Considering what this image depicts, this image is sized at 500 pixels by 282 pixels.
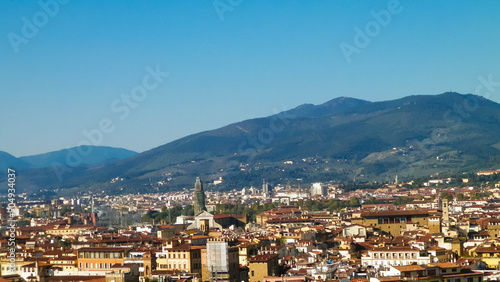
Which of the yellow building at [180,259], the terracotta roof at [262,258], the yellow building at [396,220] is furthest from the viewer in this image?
the yellow building at [396,220]

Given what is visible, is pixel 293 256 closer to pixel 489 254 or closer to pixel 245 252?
pixel 245 252

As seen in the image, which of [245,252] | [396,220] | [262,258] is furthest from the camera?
[396,220]

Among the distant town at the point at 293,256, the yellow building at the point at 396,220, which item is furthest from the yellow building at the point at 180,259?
the yellow building at the point at 396,220

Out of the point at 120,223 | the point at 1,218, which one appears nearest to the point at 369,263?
the point at 1,218

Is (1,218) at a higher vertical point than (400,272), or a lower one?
higher

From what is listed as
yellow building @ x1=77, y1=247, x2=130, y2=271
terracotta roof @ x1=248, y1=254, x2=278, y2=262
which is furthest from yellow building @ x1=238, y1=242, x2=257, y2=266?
yellow building @ x1=77, y1=247, x2=130, y2=271

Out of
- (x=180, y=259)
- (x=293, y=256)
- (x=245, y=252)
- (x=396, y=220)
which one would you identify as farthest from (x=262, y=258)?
(x=396, y=220)

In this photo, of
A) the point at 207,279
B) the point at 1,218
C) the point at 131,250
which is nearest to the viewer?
the point at 207,279

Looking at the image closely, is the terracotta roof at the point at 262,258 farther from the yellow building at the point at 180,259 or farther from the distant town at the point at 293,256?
the yellow building at the point at 180,259

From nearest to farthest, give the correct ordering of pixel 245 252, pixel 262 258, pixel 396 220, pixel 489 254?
pixel 262 258 → pixel 489 254 → pixel 245 252 → pixel 396 220

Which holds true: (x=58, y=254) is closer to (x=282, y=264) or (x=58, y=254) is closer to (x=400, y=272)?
(x=282, y=264)

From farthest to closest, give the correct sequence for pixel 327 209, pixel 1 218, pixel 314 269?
pixel 327 209 < pixel 1 218 < pixel 314 269
